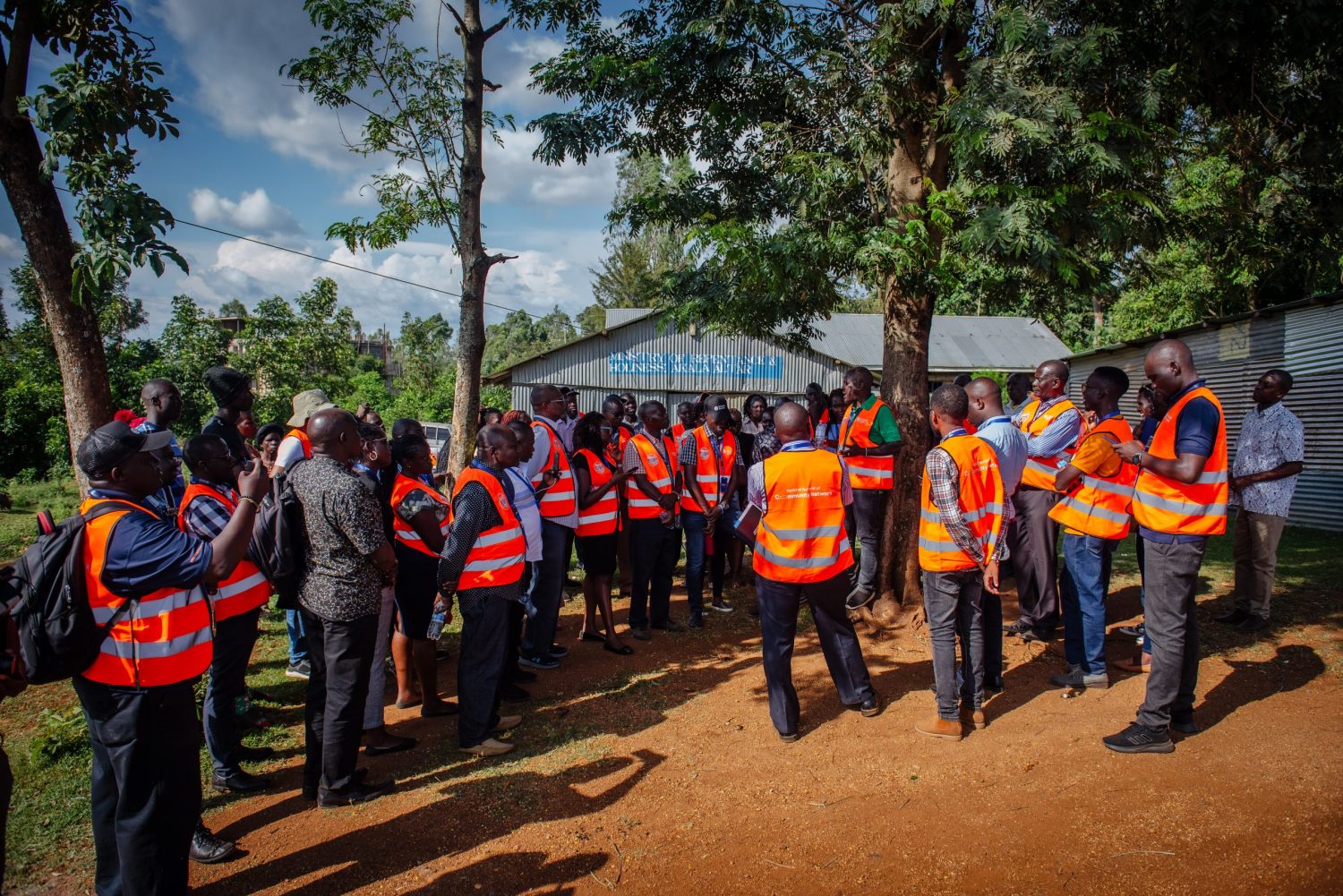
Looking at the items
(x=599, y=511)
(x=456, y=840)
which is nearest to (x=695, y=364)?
(x=599, y=511)

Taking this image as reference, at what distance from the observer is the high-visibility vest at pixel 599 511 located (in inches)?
255

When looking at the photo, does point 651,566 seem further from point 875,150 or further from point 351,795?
point 875,150

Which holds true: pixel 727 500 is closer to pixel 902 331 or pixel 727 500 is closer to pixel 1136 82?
pixel 902 331

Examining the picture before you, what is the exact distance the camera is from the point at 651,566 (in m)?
6.73

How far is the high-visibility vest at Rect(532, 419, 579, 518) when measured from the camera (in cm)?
611

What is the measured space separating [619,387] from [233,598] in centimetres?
2027

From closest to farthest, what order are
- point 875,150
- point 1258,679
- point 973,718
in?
point 973,718
point 1258,679
point 875,150

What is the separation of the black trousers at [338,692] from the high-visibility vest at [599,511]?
8.49ft

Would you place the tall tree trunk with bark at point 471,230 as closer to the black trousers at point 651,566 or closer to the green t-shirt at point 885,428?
the black trousers at point 651,566

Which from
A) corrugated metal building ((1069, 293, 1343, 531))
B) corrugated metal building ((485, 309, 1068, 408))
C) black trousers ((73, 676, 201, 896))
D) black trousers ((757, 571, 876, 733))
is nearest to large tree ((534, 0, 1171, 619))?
black trousers ((757, 571, 876, 733))

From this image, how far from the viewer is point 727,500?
24.0ft

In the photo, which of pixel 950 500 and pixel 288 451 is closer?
pixel 950 500

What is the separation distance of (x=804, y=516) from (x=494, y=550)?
1.93 meters

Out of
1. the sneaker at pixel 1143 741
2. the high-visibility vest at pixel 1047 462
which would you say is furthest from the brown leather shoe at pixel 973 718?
the high-visibility vest at pixel 1047 462
